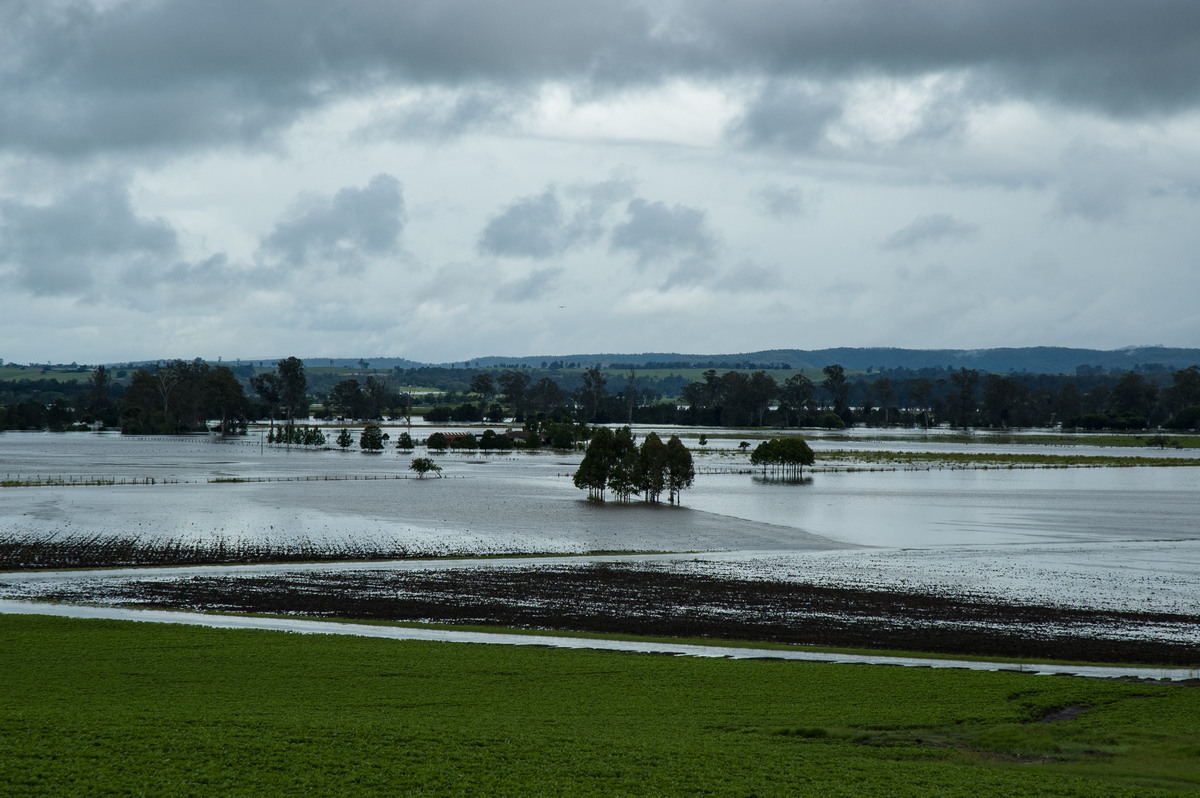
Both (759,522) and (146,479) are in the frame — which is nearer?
(759,522)

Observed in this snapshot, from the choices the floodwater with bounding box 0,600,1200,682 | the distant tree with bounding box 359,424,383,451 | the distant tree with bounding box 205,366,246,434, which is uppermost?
the distant tree with bounding box 205,366,246,434

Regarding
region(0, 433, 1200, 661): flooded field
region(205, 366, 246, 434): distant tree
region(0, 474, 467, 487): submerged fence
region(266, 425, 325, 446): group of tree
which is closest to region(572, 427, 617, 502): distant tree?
region(0, 433, 1200, 661): flooded field

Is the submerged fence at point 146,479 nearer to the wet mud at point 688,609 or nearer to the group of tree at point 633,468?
the group of tree at point 633,468

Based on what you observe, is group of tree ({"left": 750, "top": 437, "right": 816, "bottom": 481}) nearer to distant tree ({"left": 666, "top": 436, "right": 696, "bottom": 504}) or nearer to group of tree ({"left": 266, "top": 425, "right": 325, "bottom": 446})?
distant tree ({"left": 666, "top": 436, "right": 696, "bottom": 504})

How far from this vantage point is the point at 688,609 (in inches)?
1319

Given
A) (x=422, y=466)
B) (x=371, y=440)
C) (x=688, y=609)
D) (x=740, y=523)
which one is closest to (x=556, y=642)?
(x=688, y=609)

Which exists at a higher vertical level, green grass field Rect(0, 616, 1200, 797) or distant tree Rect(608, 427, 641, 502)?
distant tree Rect(608, 427, 641, 502)

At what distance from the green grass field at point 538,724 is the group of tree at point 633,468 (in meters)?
49.1

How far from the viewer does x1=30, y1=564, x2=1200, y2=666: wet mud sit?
28.7 m

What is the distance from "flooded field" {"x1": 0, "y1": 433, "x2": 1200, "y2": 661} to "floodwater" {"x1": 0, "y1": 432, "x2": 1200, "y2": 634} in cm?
23

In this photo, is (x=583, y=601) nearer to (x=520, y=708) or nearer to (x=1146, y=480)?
(x=520, y=708)

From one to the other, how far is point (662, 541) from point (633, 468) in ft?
77.0

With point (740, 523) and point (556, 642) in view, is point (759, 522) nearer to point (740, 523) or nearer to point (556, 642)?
point (740, 523)

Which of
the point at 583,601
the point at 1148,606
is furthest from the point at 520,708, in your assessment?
the point at 1148,606
